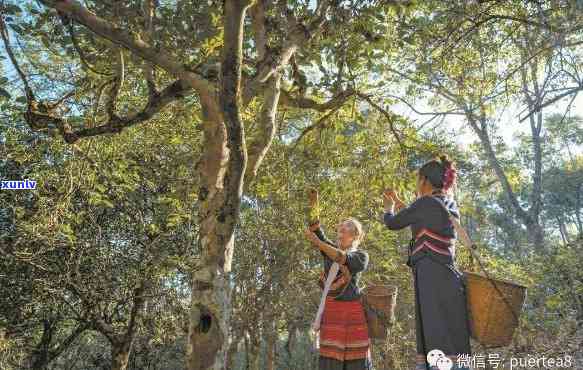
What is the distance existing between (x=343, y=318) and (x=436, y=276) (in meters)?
1.08

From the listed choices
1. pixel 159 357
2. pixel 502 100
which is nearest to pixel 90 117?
pixel 502 100

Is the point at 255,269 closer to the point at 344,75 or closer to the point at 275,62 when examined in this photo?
the point at 344,75

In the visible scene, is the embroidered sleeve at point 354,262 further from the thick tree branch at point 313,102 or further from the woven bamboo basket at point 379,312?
the thick tree branch at point 313,102

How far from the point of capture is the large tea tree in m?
2.83

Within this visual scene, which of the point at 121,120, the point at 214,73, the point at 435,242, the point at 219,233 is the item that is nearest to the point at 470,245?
the point at 435,242

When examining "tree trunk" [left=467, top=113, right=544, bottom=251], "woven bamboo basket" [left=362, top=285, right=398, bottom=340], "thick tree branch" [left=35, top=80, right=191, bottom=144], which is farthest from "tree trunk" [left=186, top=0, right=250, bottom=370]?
"tree trunk" [left=467, top=113, right=544, bottom=251]

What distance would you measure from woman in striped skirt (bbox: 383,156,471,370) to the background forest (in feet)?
4.52

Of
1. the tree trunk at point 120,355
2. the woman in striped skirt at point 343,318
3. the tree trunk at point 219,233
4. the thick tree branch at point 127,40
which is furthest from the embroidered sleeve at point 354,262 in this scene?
the tree trunk at point 120,355

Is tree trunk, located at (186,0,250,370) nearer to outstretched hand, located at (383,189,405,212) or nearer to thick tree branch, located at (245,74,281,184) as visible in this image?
thick tree branch, located at (245,74,281,184)

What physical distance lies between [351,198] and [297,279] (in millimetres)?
2565

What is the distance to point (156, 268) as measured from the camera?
28.3ft

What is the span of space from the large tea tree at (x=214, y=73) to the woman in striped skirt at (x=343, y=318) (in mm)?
1077

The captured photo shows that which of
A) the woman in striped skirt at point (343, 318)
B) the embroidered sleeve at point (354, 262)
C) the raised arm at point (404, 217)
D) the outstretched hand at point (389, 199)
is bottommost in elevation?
the woman in striped skirt at point (343, 318)

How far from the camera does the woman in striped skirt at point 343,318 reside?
3.72 m
